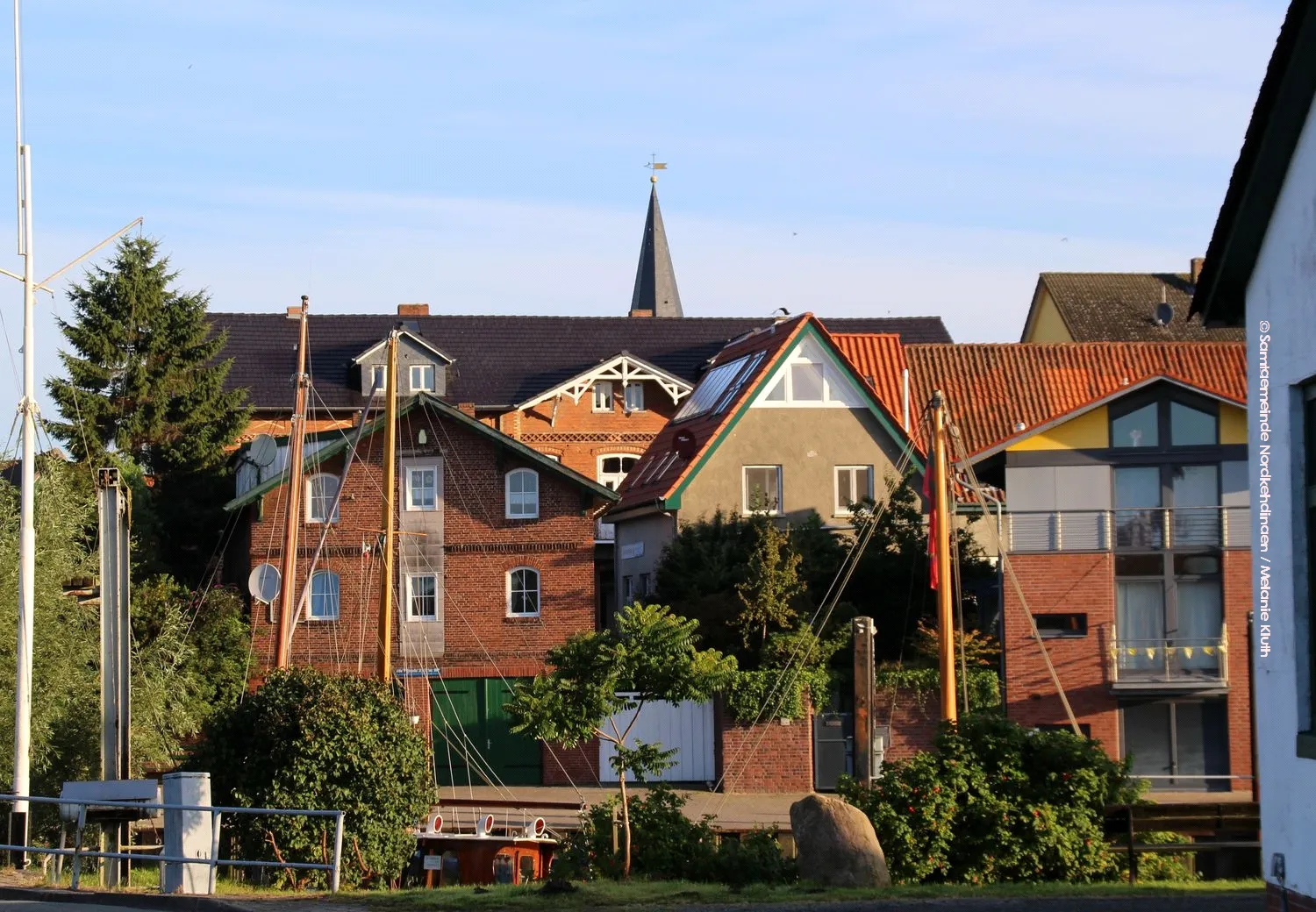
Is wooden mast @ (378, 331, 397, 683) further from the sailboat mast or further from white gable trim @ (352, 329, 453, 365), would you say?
white gable trim @ (352, 329, 453, 365)

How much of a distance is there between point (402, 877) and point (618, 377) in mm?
34102

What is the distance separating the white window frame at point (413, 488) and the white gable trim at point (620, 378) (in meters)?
16.2

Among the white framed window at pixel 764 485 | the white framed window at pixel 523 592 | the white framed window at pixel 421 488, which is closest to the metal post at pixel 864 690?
the white framed window at pixel 523 592

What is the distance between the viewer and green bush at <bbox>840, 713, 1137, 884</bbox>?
60.2 feet

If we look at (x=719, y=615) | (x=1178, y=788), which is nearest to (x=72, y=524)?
(x=719, y=615)

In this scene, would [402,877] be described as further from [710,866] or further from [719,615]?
[719,615]

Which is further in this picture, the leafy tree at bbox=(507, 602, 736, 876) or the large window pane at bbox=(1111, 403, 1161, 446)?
the large window pane at bbox=(1111, 403, 1161, 446)

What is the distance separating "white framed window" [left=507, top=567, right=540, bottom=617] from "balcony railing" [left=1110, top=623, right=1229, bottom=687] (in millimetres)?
13787

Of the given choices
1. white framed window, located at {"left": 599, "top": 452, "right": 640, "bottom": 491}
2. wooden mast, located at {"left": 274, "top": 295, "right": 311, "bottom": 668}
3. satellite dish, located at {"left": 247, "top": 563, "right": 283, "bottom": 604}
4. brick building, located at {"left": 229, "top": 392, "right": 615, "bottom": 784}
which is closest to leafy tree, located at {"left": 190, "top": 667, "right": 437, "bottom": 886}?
wooden mast, located at {"left": 274, "top": 295, "right": 311, "bottom": 668}

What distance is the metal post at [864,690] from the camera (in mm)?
26641

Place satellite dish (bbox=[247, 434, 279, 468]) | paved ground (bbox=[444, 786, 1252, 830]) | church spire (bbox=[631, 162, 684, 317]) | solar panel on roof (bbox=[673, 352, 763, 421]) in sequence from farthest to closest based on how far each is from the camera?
1. church spire (bbox=[631, 162, 684, 317])
2. solar panel on roof (bbox=[673, 352, 763, 421])
3. satellite dish (bbox=[247, 434, 279, 468])
4. paved ground (bbox=[444, 786, 1252, 830])

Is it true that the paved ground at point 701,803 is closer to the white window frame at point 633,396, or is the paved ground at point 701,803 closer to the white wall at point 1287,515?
the white wall at point 1287,515

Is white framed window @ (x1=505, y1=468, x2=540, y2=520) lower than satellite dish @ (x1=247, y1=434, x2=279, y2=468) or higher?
lower

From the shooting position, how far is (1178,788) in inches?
1336
